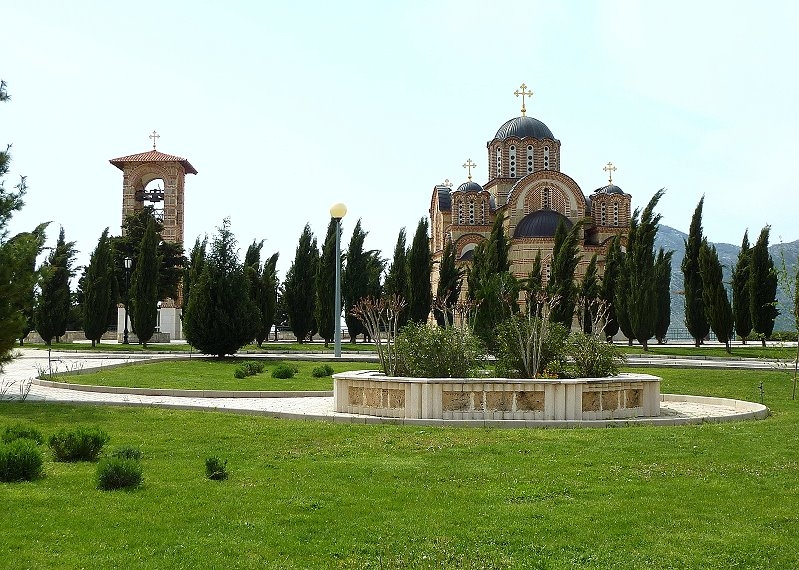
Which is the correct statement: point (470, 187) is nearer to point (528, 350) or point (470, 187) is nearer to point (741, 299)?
point (741, 299)

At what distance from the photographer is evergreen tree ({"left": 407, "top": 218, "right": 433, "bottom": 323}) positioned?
39.2 m

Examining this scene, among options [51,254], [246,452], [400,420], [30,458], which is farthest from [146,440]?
[51,254]

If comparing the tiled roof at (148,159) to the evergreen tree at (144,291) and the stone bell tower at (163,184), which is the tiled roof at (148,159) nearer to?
the stone bell tower at (163,184)

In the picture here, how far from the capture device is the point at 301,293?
137 feet

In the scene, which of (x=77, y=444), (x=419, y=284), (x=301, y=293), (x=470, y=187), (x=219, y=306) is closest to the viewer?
(x=77, y=444)

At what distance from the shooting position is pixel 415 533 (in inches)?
Result: 227

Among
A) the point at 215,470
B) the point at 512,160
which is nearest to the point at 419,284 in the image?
the point at 512,160

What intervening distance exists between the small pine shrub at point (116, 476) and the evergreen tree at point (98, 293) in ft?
Result: 107

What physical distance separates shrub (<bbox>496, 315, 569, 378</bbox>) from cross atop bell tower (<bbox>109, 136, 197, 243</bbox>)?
4554 cm

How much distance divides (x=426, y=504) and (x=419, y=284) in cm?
3301

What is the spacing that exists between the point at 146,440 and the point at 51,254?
129 feet

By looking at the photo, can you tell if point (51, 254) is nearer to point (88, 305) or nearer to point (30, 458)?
point (88, 305)

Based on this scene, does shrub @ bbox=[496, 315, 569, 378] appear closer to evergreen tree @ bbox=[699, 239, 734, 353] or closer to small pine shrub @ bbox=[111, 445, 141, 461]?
small pine shrub @ bbox=[111, 445, 141, 461]

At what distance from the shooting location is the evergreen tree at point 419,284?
129 feet
